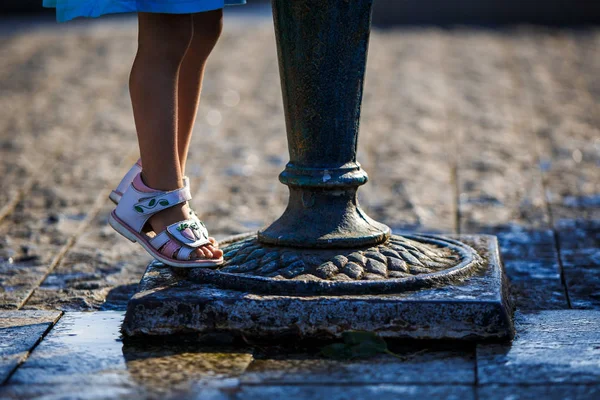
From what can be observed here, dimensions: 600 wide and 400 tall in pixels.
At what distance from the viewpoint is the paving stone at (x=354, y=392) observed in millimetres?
1884

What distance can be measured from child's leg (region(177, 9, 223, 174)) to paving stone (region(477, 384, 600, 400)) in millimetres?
1154

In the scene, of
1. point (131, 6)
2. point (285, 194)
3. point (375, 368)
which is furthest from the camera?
point (285, 194)

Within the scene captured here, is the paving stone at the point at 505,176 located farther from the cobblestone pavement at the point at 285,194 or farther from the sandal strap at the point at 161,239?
the sandal strap at the point at 161,239

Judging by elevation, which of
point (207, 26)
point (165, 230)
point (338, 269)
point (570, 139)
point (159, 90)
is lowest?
point (570, 139)

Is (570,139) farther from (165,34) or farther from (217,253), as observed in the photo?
(165,34)

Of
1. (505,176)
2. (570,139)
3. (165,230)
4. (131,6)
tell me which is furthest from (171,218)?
(570,139)

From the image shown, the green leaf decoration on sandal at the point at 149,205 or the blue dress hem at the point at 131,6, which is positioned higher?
the blue dress hem at the point at 131,6

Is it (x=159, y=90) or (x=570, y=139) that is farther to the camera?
(x=570, y=139)

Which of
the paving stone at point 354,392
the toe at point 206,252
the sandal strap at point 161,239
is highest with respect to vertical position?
the sandal strap at point 161,239

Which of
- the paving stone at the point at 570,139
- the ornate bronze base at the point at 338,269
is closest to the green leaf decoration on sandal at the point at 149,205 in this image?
the ornate bronze base at the point at 338,269

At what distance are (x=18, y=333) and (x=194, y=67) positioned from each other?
2.98ft

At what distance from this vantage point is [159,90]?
238cm

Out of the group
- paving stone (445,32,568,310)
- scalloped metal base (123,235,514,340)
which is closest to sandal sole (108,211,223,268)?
scalloped metal base (123,235,514,340)

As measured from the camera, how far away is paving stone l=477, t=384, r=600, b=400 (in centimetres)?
185
